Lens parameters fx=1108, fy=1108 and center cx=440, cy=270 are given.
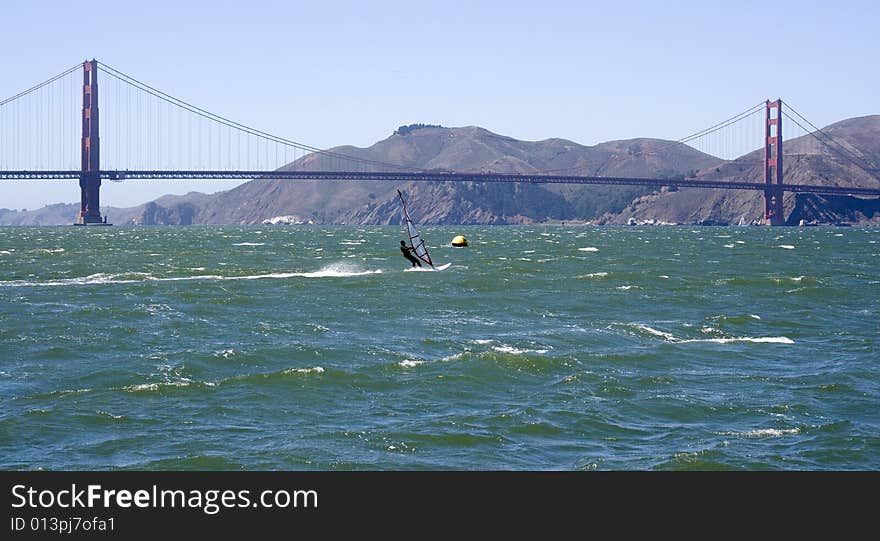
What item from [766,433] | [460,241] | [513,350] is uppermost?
[460,241]

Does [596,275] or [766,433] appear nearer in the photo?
[766,433]

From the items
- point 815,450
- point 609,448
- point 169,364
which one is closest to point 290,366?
point 169,364

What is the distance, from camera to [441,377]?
28.4 m

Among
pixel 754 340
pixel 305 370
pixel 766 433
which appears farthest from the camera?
pixel 754 340

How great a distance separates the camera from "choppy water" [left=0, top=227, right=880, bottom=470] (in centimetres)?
2120

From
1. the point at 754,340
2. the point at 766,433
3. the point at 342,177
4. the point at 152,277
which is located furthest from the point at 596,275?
the point at 342,177

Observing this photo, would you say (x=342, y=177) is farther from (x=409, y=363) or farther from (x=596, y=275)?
(x=409, y=363)

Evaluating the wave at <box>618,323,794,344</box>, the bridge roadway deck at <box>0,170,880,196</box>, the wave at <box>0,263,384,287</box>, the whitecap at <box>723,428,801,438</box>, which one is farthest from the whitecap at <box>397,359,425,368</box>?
the bridge roadway deck at <box>0,170,880,196</box>

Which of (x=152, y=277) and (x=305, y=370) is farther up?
(x=152, y=277)

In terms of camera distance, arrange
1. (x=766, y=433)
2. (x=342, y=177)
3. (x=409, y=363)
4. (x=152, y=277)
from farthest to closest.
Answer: (x=342, y=177) < (x=152, y=277) < (x=409, y=363) < (x=766, y=433)

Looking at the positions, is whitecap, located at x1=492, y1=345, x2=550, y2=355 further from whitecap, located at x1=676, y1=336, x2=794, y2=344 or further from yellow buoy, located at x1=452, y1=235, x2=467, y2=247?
yellow buoy, located at x1=452, y1=235, x2=467, y2=247
